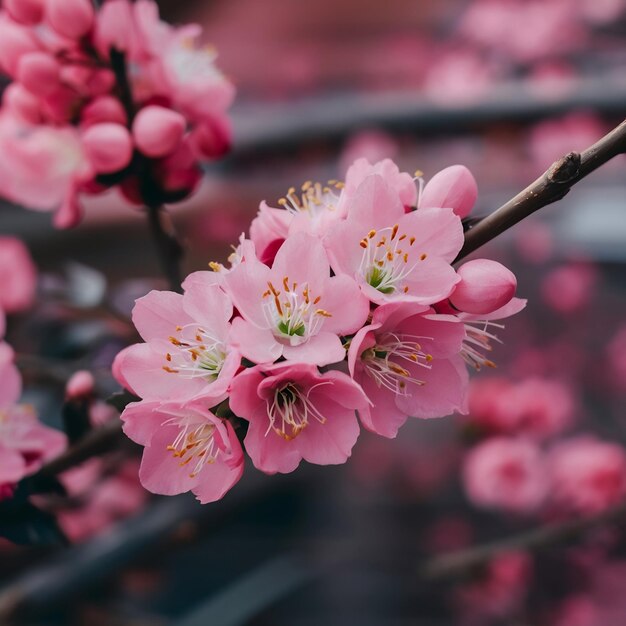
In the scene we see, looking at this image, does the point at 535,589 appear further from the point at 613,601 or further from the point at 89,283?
the point at 89,283

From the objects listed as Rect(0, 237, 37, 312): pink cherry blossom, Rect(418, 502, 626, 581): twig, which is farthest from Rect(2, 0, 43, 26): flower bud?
Rect(418, 502, 626, 581): twig

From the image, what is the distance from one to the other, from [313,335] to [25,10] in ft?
1.32

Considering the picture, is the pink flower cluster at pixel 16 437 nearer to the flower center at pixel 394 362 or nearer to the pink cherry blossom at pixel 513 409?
the flower center at pixel 394 362

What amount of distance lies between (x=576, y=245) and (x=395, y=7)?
1.48m

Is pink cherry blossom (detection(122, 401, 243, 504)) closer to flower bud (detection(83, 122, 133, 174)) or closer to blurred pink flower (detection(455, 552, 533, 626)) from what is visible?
flower bud (detection(83, 122, 133, 174))

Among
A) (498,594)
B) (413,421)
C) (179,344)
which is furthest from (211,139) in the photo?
(413,421)

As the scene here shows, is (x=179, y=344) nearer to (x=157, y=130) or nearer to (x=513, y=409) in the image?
(x=157, y=130)

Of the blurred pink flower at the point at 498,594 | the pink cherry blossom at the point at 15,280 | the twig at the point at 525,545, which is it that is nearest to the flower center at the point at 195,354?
the pink cherry blossom at the point at 15,280

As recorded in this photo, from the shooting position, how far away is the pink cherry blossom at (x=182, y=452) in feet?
1.18

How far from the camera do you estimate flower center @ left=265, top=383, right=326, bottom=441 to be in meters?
0.37

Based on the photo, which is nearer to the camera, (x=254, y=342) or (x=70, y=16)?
(x=254, y=342)

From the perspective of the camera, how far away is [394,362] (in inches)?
15.9

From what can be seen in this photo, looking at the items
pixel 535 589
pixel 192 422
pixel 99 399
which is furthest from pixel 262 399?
pixel 535 589

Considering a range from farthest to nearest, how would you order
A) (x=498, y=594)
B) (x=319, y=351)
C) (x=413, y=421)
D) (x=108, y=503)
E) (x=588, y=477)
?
(x=413, y=421)
(x=498, y=594)
(x=588, y=477)
(x=108, y=503)
(x=319, y=351)
